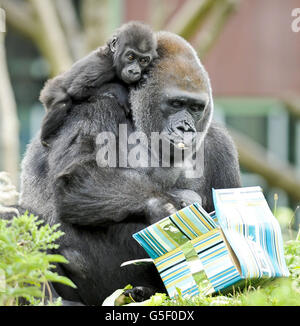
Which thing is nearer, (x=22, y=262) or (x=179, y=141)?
(x=22, y=262)

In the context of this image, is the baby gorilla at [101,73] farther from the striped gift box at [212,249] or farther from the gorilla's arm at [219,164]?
the striped gift box at [212,249]

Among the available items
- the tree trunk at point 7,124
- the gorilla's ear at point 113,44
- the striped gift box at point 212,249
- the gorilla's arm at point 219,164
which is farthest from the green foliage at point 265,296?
the tree trunk at point 7,124

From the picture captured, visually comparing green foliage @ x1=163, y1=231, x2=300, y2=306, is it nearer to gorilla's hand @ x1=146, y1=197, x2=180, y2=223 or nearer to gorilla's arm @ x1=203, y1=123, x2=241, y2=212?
gorilla's hand @ x1=146, y1=197, x2=180, y2=223

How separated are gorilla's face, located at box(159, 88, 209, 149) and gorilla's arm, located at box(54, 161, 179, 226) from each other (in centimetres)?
41

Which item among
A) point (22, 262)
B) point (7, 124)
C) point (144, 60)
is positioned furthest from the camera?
point (7, 124)

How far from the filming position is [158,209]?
4.12 meters

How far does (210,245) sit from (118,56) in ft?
4.98

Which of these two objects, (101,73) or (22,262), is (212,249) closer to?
(22,262)

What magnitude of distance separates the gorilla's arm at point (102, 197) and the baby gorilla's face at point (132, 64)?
0.66 m

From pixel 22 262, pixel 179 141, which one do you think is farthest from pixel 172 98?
pixel 22 262

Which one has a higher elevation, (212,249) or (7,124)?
(7,124)

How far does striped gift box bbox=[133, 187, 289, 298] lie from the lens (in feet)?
12.4

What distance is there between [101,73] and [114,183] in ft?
2.58
